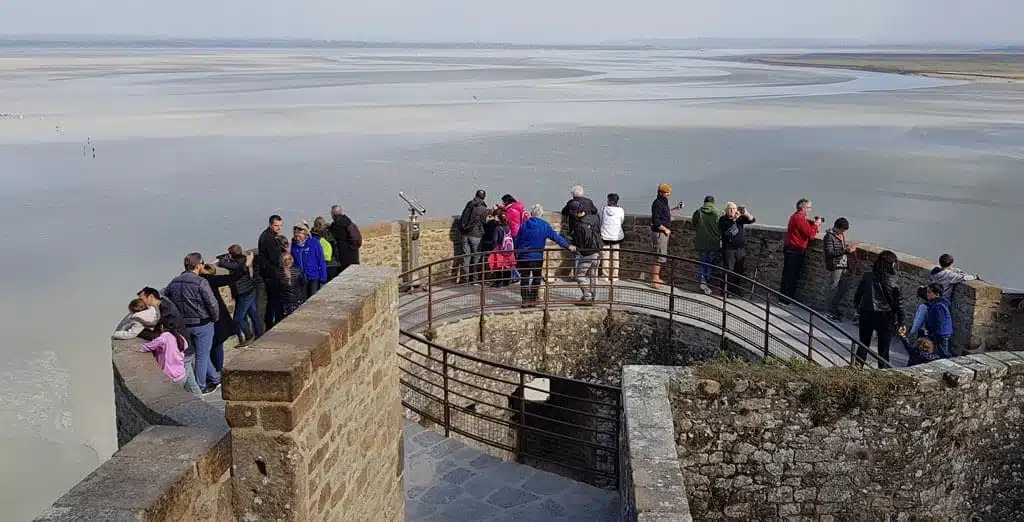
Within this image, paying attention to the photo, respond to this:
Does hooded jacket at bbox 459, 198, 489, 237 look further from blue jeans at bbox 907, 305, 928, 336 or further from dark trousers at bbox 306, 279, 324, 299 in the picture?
blue jeans at bbox 907, 305, 928, 336

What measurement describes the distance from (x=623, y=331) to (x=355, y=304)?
23.4 ft

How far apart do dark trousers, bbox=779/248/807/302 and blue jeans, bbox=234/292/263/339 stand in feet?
21.7

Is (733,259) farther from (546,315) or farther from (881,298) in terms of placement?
(546,315)

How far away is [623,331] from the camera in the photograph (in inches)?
458

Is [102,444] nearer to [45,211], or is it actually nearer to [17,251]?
[17,251]

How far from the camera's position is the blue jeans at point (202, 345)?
8117mm

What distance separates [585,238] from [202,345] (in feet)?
17.6

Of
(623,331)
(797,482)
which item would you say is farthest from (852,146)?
(797,482)

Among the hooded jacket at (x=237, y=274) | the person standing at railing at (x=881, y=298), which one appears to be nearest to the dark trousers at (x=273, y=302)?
the hooded jacket at (x=237, y=274)

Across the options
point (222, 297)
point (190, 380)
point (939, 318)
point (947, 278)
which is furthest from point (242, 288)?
point (947, 278)

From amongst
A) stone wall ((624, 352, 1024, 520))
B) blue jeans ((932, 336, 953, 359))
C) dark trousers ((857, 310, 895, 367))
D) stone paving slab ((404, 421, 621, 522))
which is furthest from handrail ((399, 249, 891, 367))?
stone paving slab ((404, 421, 621, 522))

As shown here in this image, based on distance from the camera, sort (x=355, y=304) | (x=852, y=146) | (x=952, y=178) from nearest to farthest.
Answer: (x=355, y=304) → (x=952, y=178) → (x=852, y=146)

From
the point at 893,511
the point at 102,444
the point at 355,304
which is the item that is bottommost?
the point at 102,444

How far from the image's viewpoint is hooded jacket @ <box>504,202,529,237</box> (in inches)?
496
